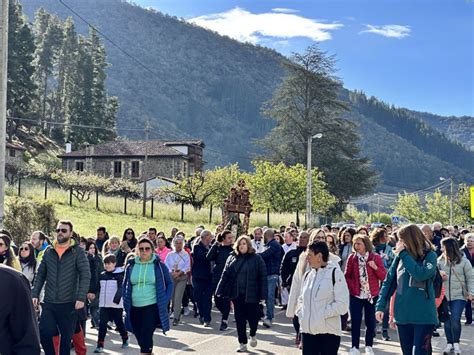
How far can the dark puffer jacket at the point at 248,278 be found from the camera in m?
10.9

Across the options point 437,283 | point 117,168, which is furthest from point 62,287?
point 117,168

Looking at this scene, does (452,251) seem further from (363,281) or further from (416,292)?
(416,292)

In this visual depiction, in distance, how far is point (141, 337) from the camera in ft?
28.9

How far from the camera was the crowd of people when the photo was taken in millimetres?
7027

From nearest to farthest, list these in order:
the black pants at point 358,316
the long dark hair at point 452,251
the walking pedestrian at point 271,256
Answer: the black pants at point 358,316 → the long dark hair at point 452,251 → the walking pedestrian at point 271,256

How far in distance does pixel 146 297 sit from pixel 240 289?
2.49 metres

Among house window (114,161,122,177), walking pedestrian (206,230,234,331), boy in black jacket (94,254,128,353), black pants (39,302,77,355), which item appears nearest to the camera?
black pants (39,302,77,355)

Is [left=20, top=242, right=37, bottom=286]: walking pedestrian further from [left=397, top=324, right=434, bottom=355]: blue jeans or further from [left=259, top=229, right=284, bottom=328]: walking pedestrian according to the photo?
[left=397, top=324, right=434, bottom=355]: blue jeans

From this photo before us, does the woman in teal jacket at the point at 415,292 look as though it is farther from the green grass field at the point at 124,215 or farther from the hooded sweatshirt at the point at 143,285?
the green grass field at the point at 124,215

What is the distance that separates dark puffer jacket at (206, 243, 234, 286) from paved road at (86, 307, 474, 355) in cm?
107

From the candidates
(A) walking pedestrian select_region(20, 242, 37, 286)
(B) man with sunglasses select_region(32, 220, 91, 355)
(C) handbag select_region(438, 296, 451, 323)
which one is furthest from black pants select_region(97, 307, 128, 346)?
(C) handbag select_region(438, 296, 451, 323)

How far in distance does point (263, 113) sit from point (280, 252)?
44011mm

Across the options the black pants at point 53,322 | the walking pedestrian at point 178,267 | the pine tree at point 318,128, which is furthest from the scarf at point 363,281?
the pine tree at point 318,128

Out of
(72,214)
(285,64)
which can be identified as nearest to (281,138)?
(285,64)
